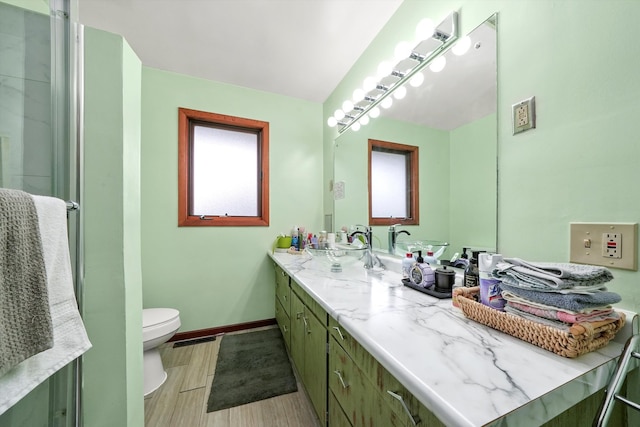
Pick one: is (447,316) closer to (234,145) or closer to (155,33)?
(234,145)

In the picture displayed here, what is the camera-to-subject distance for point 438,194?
121 centimetres

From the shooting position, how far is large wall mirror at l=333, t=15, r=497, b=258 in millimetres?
930

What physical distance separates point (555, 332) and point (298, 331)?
1.17 metres

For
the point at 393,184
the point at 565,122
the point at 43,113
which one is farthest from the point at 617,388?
the point at 43,113

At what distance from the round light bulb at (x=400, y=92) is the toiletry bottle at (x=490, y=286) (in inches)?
43.9

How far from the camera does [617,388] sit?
1.44 ft

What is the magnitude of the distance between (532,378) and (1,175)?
59.0 inches

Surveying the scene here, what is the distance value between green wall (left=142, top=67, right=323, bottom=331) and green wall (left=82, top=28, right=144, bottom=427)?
3.93 feet

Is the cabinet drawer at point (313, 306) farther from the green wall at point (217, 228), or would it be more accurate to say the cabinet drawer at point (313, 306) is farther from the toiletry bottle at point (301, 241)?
the green wall at point (217, 228)

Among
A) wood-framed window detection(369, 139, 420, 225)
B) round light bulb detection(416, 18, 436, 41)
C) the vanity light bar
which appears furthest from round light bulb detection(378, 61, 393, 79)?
wood-framed window detection(369, 139, 420, 225)

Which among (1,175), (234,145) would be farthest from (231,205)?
(1,175)

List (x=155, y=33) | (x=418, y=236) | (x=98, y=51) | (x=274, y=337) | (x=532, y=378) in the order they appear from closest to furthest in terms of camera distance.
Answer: (x=532, y=378) < (x=98, y=51) < (x=418, y=236) < (x=155, y=33) < (x=274, y=337)

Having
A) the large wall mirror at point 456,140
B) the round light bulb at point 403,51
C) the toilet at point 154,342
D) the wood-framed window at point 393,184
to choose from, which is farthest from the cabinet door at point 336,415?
the round light bulb at point 403,51

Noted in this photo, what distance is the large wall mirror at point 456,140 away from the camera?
930 millimetres
